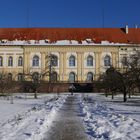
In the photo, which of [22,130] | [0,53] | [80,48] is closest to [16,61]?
[0,53]

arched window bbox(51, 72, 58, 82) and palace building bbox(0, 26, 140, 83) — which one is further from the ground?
palace building bbox(0, 26, 140, 83)

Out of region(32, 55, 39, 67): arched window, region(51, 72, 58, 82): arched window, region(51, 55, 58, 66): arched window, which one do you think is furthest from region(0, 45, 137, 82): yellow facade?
region(51, 72, 58, 82): arched window

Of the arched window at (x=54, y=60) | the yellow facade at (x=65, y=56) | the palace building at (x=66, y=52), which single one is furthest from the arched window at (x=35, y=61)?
the arched window at (x=54, y=60)

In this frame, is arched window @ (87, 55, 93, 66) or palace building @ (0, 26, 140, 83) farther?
arched window @ (87, 55, 93, 66)

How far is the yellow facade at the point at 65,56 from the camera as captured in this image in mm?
75938

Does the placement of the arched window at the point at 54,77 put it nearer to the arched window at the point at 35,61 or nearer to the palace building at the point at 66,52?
the palace building at the point at 66,52

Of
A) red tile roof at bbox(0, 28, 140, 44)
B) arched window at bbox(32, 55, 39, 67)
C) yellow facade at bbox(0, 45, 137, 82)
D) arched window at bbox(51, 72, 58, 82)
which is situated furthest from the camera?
arched window at bbox(32, 55, 39, 67)

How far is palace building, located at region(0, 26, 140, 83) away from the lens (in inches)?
2985

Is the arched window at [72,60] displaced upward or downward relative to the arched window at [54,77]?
upward

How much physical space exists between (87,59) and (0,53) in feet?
57.4

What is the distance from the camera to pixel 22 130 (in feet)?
41.1

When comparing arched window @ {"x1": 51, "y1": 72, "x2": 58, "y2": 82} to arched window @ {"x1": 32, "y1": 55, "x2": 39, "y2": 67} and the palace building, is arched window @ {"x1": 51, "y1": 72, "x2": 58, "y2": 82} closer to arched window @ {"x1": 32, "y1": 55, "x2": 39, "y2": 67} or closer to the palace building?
the palace building

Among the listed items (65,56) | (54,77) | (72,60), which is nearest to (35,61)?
(54,77)

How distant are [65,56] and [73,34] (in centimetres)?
508
